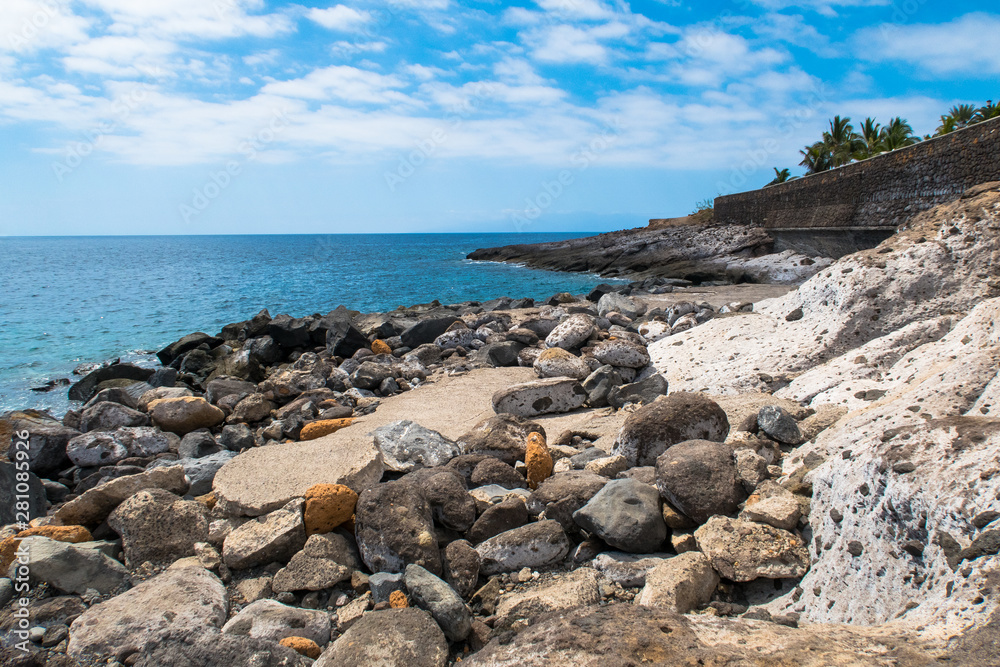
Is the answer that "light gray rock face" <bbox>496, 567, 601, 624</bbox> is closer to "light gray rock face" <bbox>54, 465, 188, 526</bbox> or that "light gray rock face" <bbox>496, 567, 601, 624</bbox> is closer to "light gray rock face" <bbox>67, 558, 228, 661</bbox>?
"light gray rock face" <bbox>67, 558, 228, 661</bbox>

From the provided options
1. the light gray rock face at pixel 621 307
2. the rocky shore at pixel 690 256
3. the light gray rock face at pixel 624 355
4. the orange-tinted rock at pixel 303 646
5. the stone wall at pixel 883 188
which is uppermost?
the stone wall at pixel 883 188

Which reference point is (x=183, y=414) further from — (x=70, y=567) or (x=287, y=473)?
(x=70, y=567)

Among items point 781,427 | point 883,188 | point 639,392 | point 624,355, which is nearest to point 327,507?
point 781,427

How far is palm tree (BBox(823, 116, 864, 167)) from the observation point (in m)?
35.9

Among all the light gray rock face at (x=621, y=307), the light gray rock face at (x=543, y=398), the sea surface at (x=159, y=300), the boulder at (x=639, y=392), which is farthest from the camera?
the sea surface at (x=159, y=300)

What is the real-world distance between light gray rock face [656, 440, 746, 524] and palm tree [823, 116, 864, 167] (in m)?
40.2

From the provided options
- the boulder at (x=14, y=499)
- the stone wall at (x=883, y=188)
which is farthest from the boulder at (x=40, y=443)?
the stone wall at (x=883, y=188)

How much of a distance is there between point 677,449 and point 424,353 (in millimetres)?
7358

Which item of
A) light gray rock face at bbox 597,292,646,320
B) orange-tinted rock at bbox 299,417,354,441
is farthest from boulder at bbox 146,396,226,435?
light gray rock face at bbox 597,292,646,320

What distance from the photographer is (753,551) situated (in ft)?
8.93

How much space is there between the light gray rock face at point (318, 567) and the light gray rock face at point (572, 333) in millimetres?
5978

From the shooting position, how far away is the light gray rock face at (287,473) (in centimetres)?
388

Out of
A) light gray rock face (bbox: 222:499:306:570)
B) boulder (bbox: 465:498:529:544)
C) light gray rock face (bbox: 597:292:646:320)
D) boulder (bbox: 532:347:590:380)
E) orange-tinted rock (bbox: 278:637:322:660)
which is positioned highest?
light gray rock face (bbox: 597:292:646:320)

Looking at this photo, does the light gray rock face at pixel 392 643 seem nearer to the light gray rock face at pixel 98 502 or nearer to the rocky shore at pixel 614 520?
the rocky shore at pixel 614 520
